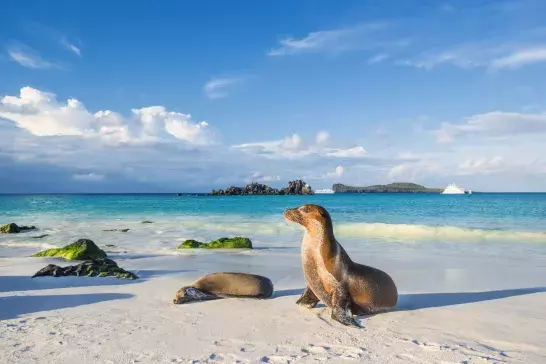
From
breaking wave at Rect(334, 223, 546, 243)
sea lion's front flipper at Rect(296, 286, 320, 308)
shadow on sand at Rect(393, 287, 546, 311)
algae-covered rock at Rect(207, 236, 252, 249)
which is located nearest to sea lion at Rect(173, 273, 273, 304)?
sea lion's front flipper at Rect(296, 286, 320, 308)

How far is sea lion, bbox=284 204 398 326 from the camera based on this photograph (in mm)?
6965

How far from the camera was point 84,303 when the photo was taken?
7.57 m

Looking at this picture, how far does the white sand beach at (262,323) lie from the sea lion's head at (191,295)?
22 centimetres

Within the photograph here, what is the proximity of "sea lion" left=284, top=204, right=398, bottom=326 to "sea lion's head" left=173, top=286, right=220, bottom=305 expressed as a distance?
5.85ft

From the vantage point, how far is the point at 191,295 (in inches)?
306

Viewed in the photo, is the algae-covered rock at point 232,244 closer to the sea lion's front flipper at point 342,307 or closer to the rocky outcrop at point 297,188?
the sea lion's front flipper at point 342,307

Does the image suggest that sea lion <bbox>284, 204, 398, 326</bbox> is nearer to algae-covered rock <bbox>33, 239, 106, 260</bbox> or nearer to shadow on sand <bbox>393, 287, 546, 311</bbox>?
shadow on sand <bbox>393, 287, 546, 311</bbox>

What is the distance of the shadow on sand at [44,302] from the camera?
7.03 metres

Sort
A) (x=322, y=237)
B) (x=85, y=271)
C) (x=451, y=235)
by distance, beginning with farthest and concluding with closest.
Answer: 1. (x=451, y=235)
2. (x=85, y=271)
3. (x=322, y=237)

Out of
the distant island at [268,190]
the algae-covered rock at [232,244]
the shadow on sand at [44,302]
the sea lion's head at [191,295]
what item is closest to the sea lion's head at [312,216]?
the sea lion's head at [191,295]

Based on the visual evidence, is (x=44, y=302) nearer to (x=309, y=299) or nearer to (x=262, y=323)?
(x=262, y=323)

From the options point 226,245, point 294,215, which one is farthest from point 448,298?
point 226,245

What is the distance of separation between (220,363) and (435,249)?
490 inches

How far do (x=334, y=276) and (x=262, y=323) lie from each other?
4.19 feet
